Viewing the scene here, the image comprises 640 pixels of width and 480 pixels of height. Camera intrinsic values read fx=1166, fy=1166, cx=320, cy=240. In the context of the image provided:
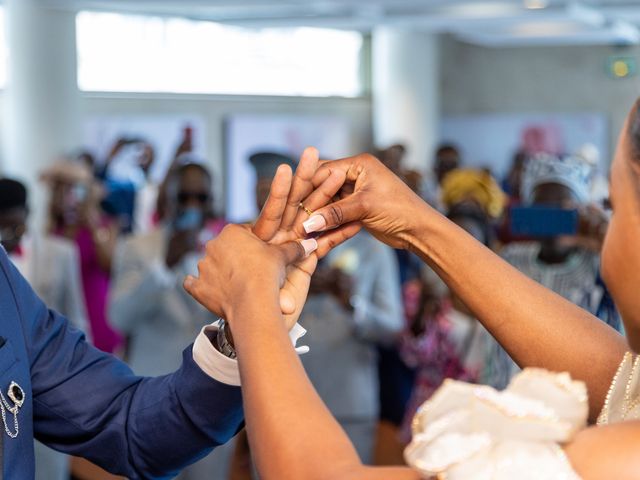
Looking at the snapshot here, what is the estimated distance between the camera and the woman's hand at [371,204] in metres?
1.92

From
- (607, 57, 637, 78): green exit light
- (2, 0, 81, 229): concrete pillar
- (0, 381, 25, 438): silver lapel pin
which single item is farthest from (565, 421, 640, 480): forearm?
(607, 57, 637, 78): green exit light

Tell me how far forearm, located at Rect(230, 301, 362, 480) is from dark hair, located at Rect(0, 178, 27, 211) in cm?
316

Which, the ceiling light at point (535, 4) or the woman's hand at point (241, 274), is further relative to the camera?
the ceiling light at point (535, 4)

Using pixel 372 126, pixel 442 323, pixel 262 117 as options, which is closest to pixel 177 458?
pixel 442 323

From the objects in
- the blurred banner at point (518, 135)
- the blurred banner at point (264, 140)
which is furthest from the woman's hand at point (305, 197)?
the blurred banner at point (518, 135)

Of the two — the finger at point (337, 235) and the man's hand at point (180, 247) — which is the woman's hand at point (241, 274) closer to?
the finger at point (337, 235)

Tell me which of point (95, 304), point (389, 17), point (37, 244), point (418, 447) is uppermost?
point (389, 17)

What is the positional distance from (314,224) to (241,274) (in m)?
0.28

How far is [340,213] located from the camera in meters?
1.93

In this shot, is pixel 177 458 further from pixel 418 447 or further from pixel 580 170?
pixel 580 170

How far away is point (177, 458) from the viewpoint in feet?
6.58

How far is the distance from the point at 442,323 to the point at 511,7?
7.79m

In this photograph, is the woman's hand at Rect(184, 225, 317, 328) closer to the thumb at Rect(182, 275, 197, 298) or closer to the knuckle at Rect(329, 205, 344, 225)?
the thumb at Rect(182, 275, 197, 298)

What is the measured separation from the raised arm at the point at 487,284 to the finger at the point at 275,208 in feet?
0.22
